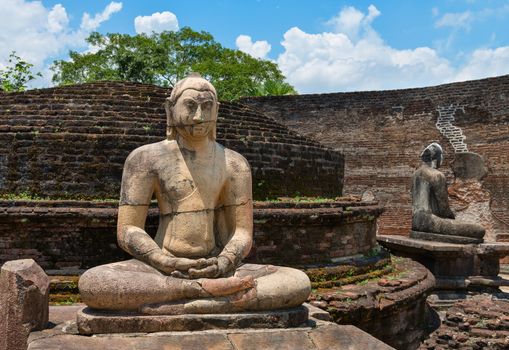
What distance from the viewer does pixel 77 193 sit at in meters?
6.77

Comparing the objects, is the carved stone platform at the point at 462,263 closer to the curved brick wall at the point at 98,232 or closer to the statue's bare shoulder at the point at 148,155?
the curved brick wall at the point at 98,232

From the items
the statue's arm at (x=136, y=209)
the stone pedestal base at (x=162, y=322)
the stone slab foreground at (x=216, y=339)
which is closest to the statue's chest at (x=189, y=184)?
the statue's arm at (x=136, y=209)

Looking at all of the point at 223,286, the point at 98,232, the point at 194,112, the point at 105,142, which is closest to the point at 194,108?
the point at 194,112

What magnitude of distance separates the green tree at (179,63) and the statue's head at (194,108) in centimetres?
2090

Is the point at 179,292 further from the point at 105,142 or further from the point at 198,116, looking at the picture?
the point at 105,142

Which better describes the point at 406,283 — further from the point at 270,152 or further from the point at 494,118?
the point at 494,118

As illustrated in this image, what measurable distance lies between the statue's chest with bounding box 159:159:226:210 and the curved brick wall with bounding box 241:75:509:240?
11.9 m

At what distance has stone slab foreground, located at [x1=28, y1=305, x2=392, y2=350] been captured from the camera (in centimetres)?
273

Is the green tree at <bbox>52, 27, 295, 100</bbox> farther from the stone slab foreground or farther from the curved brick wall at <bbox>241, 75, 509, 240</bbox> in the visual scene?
the stone slab foreground

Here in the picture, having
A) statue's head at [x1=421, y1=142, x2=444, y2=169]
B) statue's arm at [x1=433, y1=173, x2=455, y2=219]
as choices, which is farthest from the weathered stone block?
statue's head at [x1=421, y1=142, x2=444, y2=169]

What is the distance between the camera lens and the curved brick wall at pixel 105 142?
22.3 feet

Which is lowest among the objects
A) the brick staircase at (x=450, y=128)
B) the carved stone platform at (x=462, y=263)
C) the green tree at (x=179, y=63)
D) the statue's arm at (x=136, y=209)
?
the carved stone platform at (x=462, y=263)

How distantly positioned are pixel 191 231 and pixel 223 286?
0.52m

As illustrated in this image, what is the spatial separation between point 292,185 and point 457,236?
8.90 feet
